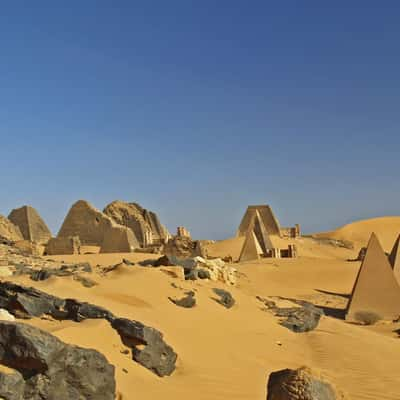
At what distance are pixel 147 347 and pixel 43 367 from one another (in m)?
1.82

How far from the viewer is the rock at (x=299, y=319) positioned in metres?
10.0

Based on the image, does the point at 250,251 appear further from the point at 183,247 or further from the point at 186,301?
the point at 186,301

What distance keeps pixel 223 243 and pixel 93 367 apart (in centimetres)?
3588

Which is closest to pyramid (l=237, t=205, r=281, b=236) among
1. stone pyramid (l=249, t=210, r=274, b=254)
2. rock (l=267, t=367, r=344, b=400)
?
stone pyramid (l=249, t=210, r=274, b=254)

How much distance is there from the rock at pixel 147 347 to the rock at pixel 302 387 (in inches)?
99.8

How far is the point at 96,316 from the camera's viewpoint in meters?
6.41

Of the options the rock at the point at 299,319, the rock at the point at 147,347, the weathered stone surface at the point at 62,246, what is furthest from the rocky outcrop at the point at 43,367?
the weathered stone surface at the point at 62,246

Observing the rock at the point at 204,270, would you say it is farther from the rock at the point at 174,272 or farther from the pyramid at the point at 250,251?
the pyramid at the point at 250,251

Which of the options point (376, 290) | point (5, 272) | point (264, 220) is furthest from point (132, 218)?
point (5, 272)

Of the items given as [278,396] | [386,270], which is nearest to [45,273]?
[278,396]

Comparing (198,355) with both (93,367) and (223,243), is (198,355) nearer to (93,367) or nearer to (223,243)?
(93,367)

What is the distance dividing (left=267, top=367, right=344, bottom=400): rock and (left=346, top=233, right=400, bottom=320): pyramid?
11568mm

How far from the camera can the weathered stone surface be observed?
936 inches

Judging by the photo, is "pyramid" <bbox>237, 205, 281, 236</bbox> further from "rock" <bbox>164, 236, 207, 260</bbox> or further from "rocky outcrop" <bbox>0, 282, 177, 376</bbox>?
"rocky outcrop" <bbox>0, 282, 177, 376</bbox>
